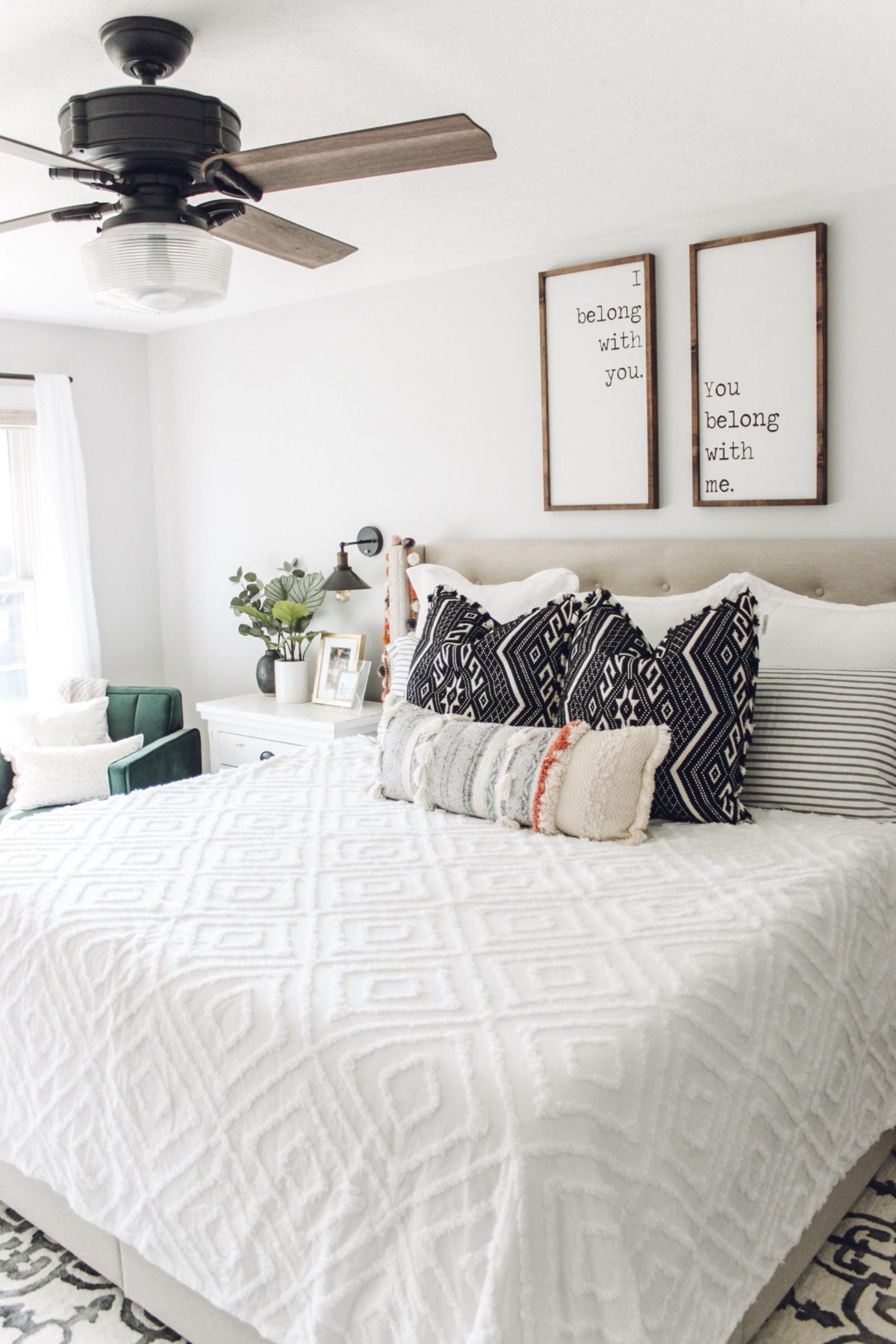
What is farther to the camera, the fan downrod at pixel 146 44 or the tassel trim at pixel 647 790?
the tassel trim at pixel 647 790

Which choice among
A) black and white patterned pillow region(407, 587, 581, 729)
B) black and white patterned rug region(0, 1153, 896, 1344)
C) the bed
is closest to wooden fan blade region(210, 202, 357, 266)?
black and white patterned pillow region(407, 587, 581, 729)

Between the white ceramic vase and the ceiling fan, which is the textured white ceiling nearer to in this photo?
the ceiling fan

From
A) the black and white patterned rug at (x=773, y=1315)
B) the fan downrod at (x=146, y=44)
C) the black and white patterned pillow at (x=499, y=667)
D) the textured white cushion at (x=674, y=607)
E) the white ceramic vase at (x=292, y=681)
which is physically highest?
the fan downrod at (x=146, y=44)

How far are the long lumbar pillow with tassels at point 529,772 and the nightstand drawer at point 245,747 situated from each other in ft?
4.26

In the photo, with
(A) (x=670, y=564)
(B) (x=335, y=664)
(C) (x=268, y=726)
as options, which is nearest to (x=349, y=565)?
(B) (x=335, y=664)

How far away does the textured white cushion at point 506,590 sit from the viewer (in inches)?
135

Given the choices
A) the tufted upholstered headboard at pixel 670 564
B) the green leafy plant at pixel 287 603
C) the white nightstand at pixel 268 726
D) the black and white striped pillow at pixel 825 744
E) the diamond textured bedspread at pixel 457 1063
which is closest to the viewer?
the diamond textured bedspread at pixel 457 1063

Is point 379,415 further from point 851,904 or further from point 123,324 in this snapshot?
point 851,904

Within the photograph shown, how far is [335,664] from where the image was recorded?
4.27 m

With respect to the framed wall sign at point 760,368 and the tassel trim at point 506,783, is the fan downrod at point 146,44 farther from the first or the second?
the framed wall sign at point 760,368

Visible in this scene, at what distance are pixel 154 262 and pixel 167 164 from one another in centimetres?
18

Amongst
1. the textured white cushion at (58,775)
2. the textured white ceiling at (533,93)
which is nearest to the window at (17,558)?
the textured white cushion at (58,775)

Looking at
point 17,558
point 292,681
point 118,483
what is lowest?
point 292,681

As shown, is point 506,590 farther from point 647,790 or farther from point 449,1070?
point 449,1070
